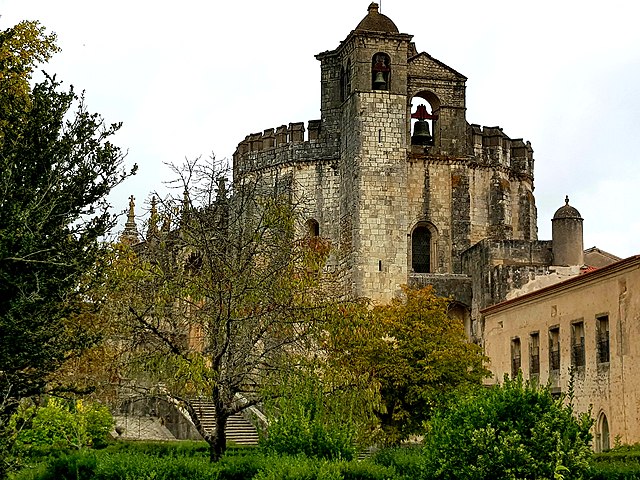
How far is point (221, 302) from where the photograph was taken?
64.9 ft

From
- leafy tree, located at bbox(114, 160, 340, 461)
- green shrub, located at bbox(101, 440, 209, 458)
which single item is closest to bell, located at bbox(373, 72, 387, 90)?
green shrub, located at bbox(101, 440, 209, 458)

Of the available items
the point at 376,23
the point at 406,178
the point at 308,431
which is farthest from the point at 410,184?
the point at 308,431

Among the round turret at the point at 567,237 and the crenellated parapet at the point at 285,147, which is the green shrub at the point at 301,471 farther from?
the crenellated parapet at the point at 285,147

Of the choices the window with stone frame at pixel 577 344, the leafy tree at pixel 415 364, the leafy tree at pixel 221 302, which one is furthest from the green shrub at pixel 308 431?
the window with stone frame at pixel 577 344

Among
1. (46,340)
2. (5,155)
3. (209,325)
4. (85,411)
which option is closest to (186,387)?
(209,325)

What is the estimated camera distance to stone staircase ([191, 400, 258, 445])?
33250 millimetres

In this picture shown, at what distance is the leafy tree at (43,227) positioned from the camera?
585 inches

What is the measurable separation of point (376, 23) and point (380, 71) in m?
2.44

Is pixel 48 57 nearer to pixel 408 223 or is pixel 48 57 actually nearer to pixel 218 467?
pixel 218 467

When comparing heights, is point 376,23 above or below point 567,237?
above

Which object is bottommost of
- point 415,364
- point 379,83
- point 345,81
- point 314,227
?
point 415,364

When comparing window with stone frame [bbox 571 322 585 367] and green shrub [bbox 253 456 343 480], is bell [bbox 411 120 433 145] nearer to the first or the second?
window with stone frame [bbox 571 322 585 367]

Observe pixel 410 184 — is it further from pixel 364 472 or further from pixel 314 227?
pixel 364 472

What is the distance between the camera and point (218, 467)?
684 inches
